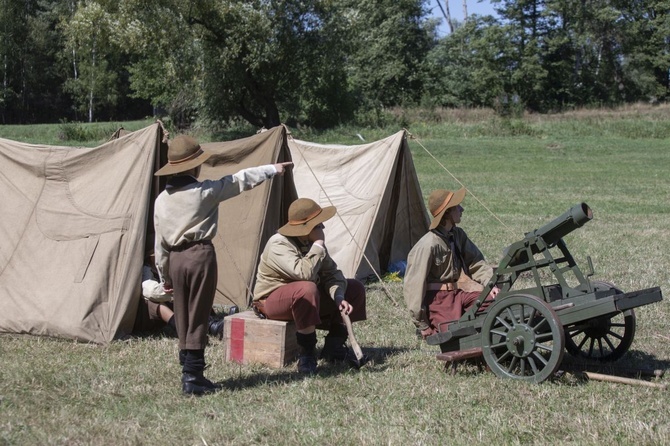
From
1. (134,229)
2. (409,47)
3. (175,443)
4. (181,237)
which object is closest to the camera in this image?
(175,443)

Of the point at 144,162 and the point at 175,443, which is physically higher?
the point at 144,162

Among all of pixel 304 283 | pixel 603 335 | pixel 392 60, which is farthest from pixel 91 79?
pixel 603 335

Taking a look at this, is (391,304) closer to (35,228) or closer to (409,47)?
(35,228)

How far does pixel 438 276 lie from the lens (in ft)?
20.9

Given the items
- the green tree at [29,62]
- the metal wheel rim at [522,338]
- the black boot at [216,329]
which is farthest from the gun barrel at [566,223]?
the green tree at [29,62]

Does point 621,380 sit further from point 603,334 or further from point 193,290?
point 193,290

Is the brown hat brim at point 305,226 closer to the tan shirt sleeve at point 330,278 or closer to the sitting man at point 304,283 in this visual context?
the sitting man at point 304,283

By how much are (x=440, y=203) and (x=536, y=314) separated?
136 cm

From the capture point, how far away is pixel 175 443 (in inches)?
178

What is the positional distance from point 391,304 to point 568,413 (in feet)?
12.5

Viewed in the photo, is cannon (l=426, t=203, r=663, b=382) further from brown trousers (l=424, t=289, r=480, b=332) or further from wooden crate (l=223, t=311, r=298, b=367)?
wooden crate (l=223, t=311, r=298, b=367)

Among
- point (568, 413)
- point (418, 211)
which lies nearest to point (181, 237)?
point (568, 413)

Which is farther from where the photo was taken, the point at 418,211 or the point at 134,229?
the point at 418,211

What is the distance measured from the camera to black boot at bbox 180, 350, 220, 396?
532cm
